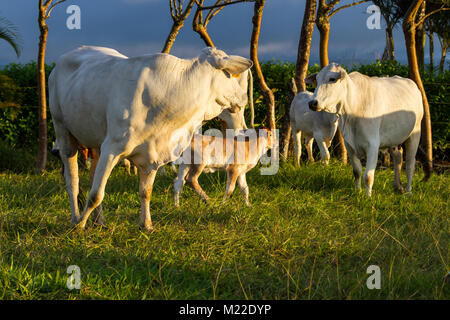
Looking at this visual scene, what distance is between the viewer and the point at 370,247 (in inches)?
167

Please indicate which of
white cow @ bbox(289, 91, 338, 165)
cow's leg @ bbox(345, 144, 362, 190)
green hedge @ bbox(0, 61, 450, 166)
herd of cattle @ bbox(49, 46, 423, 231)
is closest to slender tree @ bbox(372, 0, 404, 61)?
green hedge @ bbox(0, 61, 450, 166)

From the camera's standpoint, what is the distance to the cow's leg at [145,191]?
417cm

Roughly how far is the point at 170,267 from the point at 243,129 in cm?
313

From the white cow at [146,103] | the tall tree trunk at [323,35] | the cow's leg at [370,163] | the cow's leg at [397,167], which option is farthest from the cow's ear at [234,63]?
the tall tree trunk at [323,35]

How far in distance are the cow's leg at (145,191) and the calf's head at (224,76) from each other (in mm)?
722

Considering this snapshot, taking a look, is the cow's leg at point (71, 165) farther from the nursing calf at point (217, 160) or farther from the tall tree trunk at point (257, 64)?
the tall tree trunk at point (257, 64)

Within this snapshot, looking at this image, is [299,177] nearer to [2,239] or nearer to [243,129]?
[243,129]

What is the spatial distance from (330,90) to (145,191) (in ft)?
9.93

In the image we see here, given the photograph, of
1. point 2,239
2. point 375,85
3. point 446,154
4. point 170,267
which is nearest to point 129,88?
point 170,267

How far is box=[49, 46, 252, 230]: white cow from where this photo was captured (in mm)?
3818

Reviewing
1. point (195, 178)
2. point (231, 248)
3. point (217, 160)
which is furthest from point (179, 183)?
point (231, 248)

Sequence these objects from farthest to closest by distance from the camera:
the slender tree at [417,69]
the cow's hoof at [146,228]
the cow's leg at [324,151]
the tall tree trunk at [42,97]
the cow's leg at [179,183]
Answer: the tall tree trunk at [42,97], the cow's leg at [324,151], the slender tree at [417,69], the cow's leg at [179,183], the cow's hoof at [146,228]

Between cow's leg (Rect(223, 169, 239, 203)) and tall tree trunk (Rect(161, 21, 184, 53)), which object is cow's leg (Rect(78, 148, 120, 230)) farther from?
tall tree trunk (Rect(161, 21, 184, 53))

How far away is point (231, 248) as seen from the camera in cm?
415
